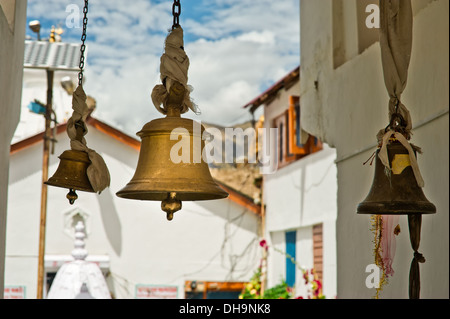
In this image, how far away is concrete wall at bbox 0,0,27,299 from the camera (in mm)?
5520

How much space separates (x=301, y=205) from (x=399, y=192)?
10.1 m

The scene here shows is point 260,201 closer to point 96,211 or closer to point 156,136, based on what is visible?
point 96,211

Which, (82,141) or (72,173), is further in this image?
(82,141)

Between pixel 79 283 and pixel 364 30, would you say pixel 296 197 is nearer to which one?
pixel 79 283

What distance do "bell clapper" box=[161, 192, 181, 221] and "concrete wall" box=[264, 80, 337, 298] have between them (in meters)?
8.48

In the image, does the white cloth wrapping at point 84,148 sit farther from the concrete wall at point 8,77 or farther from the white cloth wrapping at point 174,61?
the concrete wall at point 8,77

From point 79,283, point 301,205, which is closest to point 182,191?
point 79,283

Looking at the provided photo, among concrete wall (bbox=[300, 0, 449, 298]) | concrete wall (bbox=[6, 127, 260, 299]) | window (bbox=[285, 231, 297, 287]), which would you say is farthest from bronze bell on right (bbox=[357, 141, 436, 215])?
concrete wall (bbox=[6, 127, 260, 299])

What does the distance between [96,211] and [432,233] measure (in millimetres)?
11302

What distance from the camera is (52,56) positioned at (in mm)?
14312

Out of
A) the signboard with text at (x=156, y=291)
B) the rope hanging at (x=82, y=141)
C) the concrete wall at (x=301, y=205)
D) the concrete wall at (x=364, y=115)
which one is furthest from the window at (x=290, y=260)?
the rope hanging at (x=82, y=141)
